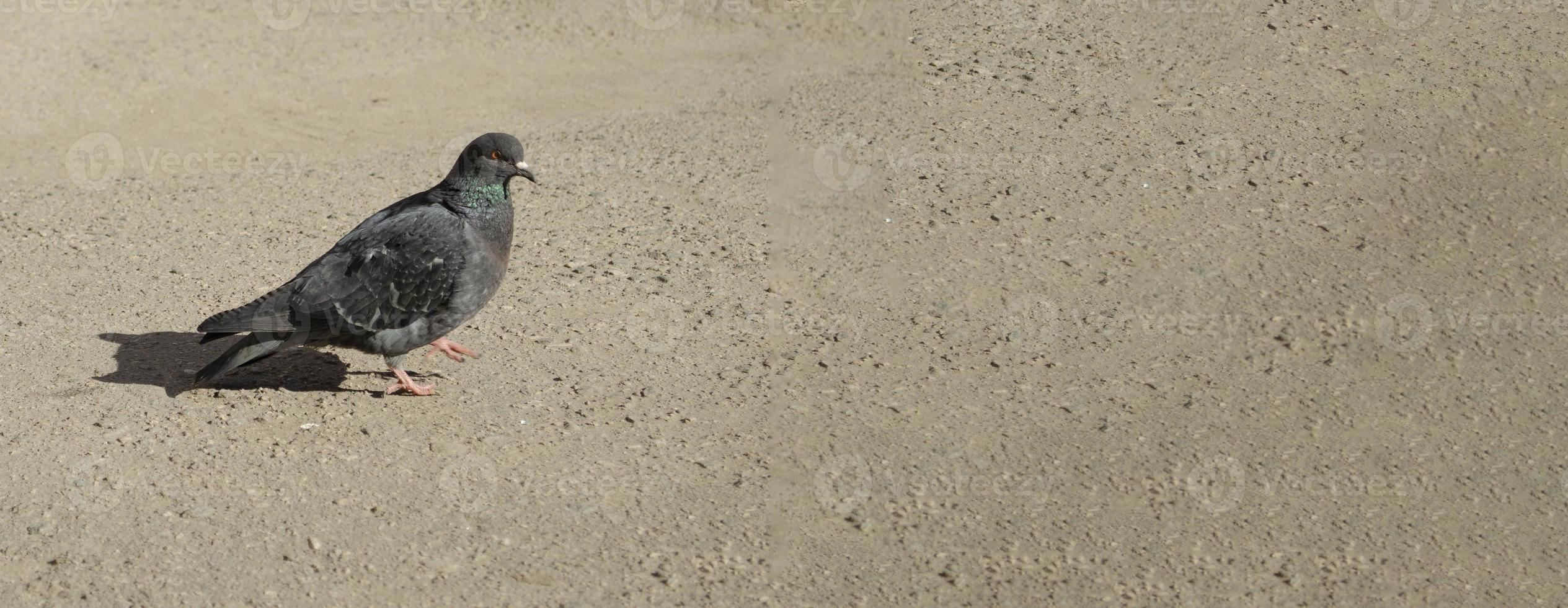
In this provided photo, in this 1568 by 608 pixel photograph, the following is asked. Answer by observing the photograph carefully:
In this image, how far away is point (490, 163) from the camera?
654 centimetres

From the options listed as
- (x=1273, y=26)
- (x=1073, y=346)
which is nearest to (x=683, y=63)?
(x=1273, y=26)

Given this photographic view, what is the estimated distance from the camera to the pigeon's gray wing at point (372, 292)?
6383mm

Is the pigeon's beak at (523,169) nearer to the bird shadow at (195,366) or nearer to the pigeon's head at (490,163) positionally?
the pigeon's head at (490,163)

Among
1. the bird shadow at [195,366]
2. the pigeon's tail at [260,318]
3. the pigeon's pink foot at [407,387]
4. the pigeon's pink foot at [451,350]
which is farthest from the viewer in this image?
the pigeon's pink foot at [451,350]

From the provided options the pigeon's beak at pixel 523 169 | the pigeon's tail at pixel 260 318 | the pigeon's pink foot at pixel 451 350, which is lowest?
the pigeon's pink foot at pixel 451 350

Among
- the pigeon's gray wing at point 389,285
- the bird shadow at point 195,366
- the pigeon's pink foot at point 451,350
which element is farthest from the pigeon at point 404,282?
the pigeon's pink foot at point 451,350

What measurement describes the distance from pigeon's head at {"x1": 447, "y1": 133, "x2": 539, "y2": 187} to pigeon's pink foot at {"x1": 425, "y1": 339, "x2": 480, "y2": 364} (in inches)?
35.3

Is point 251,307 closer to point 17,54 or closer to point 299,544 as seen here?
point 299,544

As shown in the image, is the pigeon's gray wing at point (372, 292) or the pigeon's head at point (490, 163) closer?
the pigeon's gray wing at point (372, 292)

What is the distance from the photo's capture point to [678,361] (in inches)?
277

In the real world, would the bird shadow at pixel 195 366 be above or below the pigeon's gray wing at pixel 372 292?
below

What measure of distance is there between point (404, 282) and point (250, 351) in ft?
2.52

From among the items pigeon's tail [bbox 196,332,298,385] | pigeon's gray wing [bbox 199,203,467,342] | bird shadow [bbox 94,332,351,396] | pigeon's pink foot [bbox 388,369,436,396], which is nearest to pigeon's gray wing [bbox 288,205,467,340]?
pigeon's gray wing [bbox 199,203,467,342]

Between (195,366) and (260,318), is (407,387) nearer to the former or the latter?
(260,318)
